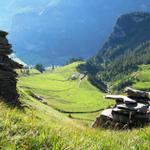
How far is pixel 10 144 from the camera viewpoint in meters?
7.96

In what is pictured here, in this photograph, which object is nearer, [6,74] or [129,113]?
[129,113]

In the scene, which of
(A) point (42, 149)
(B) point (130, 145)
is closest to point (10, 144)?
(A) point (42, 149)

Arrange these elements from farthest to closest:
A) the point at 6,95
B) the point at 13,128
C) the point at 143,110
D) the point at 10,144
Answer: the point at 6,95, the point at 143,110, the point at 13,128, the point at 10,144

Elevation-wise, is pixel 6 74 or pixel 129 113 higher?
pixel 6 74

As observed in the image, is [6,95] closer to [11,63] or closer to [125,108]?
[11,63]

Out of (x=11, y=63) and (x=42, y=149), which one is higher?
(x=11, y=63)

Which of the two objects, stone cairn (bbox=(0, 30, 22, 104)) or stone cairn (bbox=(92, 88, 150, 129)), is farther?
stone cairn (bbox=(0, 30, 22, 104))

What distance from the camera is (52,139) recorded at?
880cm

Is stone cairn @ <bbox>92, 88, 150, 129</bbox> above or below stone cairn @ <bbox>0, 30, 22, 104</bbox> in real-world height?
below

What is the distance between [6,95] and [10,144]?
35846 millimetres

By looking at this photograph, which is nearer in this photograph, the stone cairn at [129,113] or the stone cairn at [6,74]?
the stone cairn at [129,113]

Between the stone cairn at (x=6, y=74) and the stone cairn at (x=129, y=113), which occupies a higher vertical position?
the stone cairn at (x=6, y=74)

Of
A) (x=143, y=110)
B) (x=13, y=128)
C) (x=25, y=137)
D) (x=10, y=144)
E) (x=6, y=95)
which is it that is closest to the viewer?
(x=10, y=144)

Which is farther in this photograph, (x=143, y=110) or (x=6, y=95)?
(x=6, y=95)
